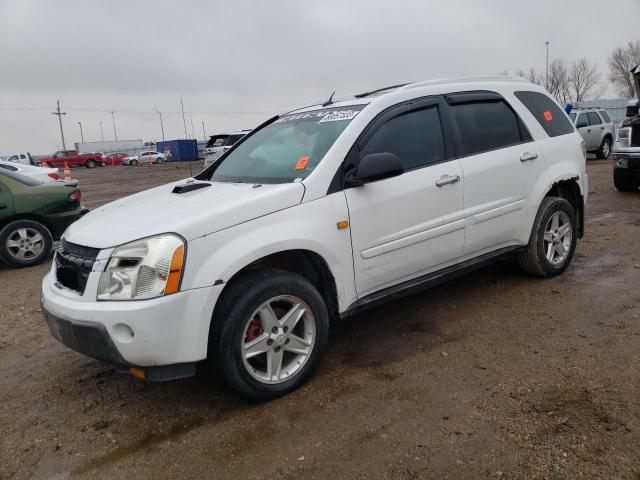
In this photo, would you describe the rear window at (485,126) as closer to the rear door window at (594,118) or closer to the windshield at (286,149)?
the windshield at (286,149)

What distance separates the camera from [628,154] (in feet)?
30.6

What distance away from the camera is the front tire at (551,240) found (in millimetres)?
4613

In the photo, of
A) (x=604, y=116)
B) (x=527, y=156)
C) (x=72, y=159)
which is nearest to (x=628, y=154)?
(x=527, y=156)

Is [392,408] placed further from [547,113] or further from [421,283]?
[547,113]

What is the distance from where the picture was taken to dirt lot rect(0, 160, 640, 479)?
98.3 inches

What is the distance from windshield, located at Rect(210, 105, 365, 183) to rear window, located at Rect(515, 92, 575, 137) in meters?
1.87

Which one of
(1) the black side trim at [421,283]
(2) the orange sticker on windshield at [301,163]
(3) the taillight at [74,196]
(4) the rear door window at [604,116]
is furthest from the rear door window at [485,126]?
(4) the rear door window at [604,116]

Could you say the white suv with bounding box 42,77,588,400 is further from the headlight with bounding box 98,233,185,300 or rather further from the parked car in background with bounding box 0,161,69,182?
the parked car in background with bounding box 0,161,69,182

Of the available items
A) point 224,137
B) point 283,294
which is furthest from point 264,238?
point 224,137

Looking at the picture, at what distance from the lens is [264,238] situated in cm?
298

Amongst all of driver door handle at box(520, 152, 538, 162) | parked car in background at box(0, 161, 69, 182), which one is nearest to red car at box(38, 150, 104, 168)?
parked car in background at box(0, 161, 69, 182)

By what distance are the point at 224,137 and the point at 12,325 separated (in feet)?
62.1

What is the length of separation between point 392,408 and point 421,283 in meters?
1.10

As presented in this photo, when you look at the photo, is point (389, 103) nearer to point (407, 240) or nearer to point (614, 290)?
point (407, 240)
